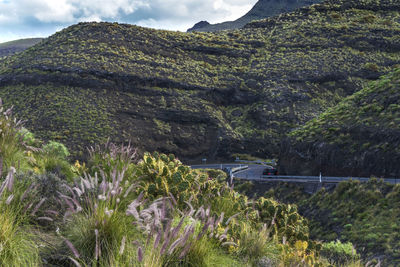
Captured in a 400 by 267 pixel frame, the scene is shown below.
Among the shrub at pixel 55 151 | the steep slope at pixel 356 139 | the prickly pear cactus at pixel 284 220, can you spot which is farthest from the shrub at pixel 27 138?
the steep slope at pixel 356 139

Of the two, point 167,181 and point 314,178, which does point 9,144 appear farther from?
point 314,178

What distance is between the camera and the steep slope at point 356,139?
27.5 meters

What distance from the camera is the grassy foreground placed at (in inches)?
127

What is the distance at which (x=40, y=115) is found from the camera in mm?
50031

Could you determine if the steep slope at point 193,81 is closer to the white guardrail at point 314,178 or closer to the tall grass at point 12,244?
the white guardrail at point 314,178

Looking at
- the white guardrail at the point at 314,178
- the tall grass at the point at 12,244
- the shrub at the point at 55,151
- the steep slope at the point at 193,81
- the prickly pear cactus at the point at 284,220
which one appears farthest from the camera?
the steep slope at the point at 193,81

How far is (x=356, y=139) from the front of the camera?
99.2 ft

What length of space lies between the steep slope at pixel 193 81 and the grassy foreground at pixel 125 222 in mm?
40050

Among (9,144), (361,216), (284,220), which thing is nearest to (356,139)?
(361,216)

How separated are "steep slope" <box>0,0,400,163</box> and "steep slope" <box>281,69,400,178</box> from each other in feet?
58.8

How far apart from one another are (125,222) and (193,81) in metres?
60.2

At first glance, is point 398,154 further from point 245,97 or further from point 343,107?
point 245,97

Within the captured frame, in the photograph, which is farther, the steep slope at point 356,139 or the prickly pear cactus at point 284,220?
the steep slope at point 356,139

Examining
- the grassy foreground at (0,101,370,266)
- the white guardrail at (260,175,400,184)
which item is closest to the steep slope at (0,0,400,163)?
the white guardrail at (260,175,400,184)
